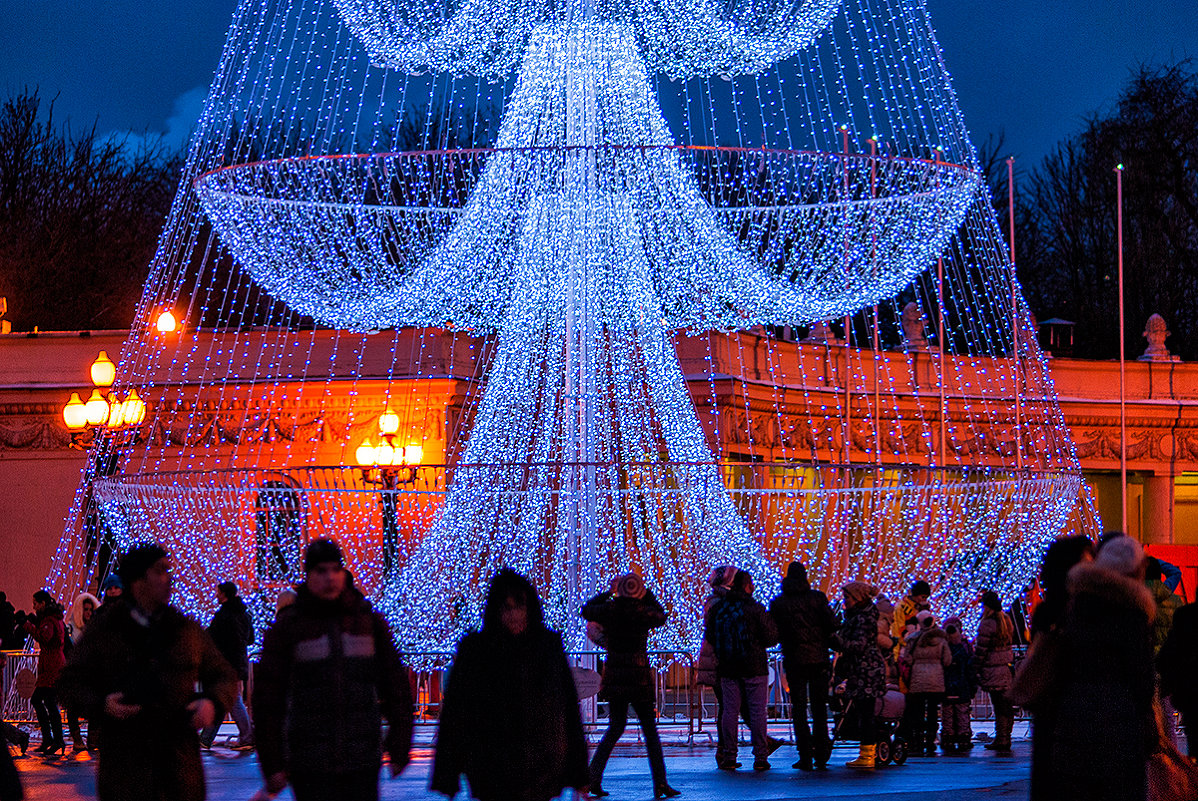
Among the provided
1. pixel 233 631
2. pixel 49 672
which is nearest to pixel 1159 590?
pixel 233 631

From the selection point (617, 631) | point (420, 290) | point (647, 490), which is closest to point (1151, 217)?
point (420, 290)

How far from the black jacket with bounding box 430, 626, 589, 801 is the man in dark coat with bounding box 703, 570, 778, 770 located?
596 cm

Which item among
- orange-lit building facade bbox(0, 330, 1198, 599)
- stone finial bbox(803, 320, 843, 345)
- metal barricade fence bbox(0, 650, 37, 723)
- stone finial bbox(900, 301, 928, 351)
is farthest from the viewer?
stone finial bbox(900, 301, 928, 351)

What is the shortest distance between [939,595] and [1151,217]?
28.0 metres

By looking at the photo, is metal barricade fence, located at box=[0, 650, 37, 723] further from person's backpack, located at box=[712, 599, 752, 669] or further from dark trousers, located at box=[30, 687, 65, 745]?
person's backpack, located at box=[712, 599, 752, 669]

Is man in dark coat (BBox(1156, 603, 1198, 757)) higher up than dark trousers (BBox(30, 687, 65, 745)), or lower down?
higher up

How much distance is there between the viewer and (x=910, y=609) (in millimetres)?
17406

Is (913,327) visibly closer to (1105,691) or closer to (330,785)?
(1105,691)

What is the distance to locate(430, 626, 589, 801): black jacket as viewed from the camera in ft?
24.2

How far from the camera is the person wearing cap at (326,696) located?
6.89 metres

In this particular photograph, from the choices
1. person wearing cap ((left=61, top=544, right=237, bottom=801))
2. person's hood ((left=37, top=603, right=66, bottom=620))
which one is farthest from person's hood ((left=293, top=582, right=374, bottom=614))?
person's hood ((left=37, top=603, right=66, bottom=620))

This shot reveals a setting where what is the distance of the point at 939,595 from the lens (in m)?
19.8

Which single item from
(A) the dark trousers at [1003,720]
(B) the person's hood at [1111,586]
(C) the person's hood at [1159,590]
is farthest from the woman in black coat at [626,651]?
(B) the person's hood at [1111,586]

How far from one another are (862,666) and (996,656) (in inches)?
104
